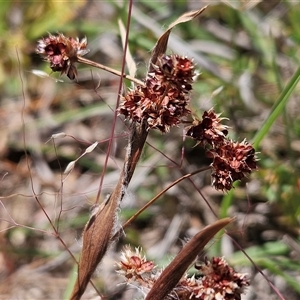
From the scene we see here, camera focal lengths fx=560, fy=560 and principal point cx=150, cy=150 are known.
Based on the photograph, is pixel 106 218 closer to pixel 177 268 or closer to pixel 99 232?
pixel 99 232

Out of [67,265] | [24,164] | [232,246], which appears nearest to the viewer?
[232,246]

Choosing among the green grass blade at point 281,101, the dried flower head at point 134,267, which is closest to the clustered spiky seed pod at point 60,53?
the dried flower head at point 134,267

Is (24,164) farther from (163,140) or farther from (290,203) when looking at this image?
(290,203)

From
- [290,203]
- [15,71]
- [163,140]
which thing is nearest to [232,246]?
[290,203]

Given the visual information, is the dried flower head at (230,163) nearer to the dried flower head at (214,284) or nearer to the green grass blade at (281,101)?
the dried flower head at (214,284)

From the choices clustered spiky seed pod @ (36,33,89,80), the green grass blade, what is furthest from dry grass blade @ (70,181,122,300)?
the green grass blade

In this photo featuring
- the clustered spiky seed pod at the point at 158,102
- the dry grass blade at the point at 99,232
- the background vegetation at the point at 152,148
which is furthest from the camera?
the background vegetation at the point at 152,148

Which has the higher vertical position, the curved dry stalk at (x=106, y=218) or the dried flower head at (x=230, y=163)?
the curved dry stalk at (x=106, y=218)
